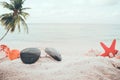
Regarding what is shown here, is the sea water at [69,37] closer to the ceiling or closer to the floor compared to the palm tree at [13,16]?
closer to the floor

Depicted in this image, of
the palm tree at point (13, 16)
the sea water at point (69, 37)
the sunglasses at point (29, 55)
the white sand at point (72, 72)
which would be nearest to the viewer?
the white sand at point (72, 72)

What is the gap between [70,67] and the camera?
717 cm

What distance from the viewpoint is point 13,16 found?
2031 centimetres

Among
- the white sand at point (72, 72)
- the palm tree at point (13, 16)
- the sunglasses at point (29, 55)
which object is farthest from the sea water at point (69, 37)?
the white sand at point (72, 72)

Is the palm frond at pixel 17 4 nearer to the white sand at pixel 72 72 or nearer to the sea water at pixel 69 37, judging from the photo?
the sea water at pixel 69 37

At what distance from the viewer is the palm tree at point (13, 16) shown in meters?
20.0

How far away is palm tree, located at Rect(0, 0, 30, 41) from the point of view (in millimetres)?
20031

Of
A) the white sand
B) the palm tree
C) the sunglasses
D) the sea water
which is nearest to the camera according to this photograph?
the white sand

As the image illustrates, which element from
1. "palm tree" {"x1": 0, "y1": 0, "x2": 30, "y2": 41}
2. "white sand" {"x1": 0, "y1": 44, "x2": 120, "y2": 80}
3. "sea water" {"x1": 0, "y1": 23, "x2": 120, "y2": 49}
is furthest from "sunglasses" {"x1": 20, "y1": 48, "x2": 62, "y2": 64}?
"sea water" {"x1": 0, "y1": 23, "x2": 120, "y2": 49}

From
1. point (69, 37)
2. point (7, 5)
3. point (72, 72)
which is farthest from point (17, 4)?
point (69, 37)

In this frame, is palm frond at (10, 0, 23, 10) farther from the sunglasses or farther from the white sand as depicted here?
the white sand

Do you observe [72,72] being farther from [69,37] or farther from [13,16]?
[69,37]

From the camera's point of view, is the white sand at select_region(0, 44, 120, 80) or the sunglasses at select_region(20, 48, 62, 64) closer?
the white sand at select_region(0, 44, 120, 80)

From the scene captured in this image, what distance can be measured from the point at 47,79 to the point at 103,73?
5.24ft
